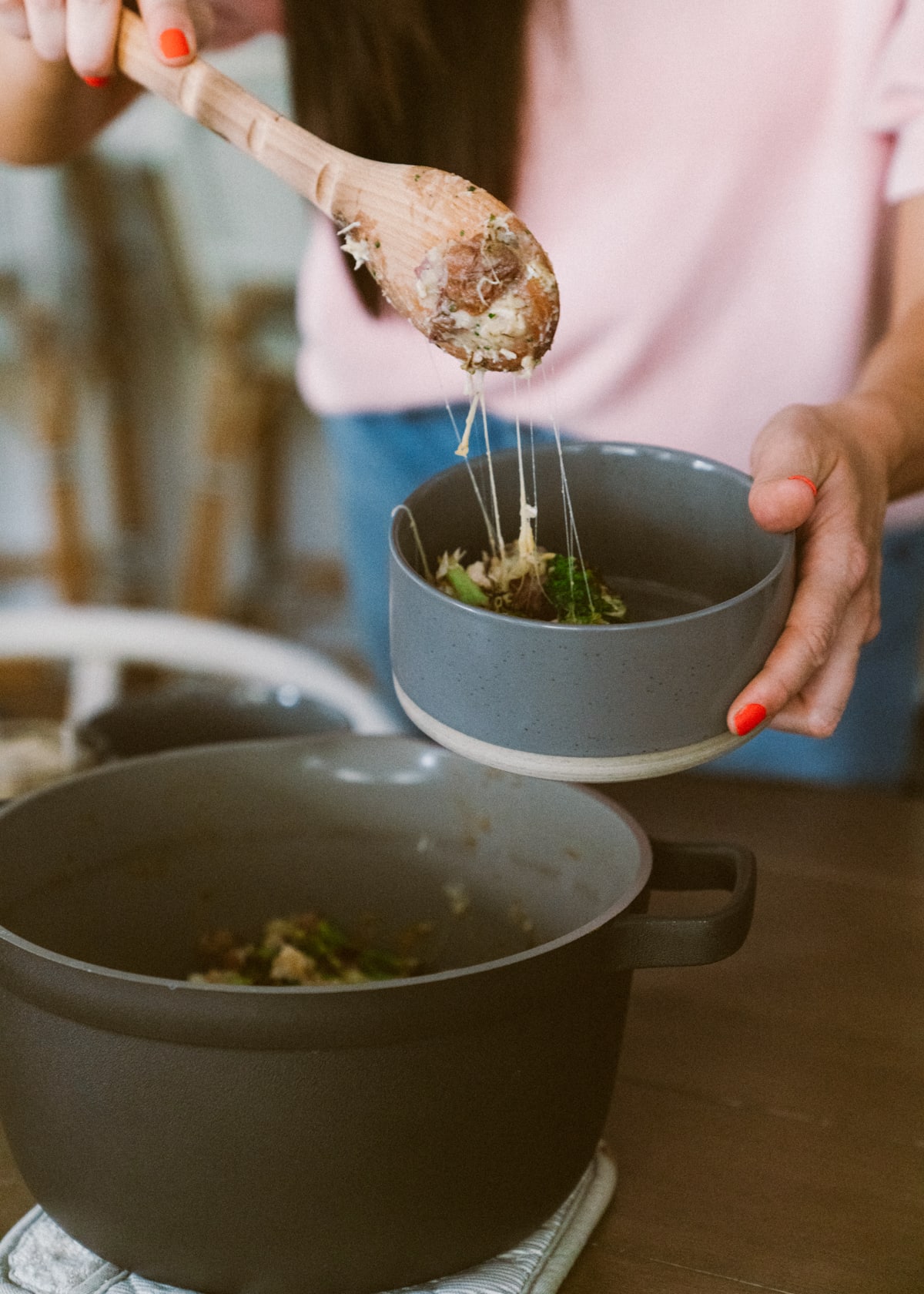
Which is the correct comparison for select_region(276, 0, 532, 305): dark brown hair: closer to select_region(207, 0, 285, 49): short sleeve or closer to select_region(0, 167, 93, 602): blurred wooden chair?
select_region(207, 0, 285, 49): short sleeve

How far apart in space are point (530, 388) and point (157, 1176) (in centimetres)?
82

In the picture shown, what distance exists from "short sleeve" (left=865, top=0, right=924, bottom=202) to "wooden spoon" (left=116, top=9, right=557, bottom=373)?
50 cm

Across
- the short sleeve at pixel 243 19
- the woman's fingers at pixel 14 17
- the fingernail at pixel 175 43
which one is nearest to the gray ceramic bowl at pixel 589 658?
the fingernail at pixel 175 43

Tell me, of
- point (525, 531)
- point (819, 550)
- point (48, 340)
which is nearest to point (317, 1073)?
point (525, 531)

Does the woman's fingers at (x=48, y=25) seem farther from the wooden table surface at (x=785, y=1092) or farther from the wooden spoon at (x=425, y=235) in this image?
the wooden table surface at (x=785, y=1092)

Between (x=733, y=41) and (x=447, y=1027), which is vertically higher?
(x=733, y=41)

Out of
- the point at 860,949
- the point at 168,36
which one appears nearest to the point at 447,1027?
the point at 860,949

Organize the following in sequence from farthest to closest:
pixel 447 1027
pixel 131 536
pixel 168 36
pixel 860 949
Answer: pixel 131 536, pixel 860 949, pixel 168 36, pixel 447 1027

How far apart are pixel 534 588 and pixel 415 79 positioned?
1.87ft

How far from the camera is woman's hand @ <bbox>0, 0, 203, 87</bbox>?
0.76 metres

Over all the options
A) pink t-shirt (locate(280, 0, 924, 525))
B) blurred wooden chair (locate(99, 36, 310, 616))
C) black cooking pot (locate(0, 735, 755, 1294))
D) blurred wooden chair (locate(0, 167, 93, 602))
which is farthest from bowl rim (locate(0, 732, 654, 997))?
blurred wooden chair (locate(0, 167, 93, 602))

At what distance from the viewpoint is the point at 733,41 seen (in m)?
1.09

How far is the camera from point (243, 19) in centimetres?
115

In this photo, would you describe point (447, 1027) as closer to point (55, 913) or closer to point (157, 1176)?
point (157, 1176)
